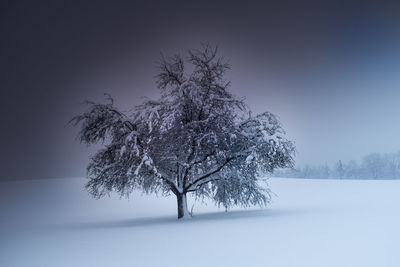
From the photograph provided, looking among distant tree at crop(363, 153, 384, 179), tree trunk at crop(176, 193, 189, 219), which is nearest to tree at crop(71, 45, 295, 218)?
tree trunk at crop(176, 193, 189, 219)

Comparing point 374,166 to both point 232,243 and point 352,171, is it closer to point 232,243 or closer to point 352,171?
point 352,171

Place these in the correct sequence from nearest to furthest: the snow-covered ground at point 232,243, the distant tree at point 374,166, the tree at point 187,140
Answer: the snow-covered ground at point 232,243
the tree at point 187,140
the distant tree at point 374,166

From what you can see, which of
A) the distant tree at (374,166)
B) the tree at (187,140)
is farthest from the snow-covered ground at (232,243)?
the distant tree at (374,166)

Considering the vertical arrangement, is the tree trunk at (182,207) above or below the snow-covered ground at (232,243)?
above

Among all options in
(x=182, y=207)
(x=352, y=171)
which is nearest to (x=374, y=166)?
(x=352, y=171)

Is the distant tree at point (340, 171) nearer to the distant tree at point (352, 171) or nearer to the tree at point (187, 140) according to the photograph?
the distant tree at point (352, 171)

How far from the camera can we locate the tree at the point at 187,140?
38.0ft

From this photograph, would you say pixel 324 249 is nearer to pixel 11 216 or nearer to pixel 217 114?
pixel 217 114

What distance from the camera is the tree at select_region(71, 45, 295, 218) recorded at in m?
11.6

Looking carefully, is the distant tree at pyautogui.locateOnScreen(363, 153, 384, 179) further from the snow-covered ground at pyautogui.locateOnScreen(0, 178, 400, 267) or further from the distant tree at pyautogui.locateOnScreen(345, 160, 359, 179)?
the snow-covered ground at pyautogui.locateOnScreen(0, 178, 400, 267)

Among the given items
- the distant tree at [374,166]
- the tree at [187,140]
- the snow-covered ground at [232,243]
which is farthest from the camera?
the distant tree at [374,166]

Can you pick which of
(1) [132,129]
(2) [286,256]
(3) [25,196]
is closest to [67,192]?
(3) [25,196]

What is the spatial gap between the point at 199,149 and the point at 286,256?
595cm

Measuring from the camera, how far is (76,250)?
→ 753cm
